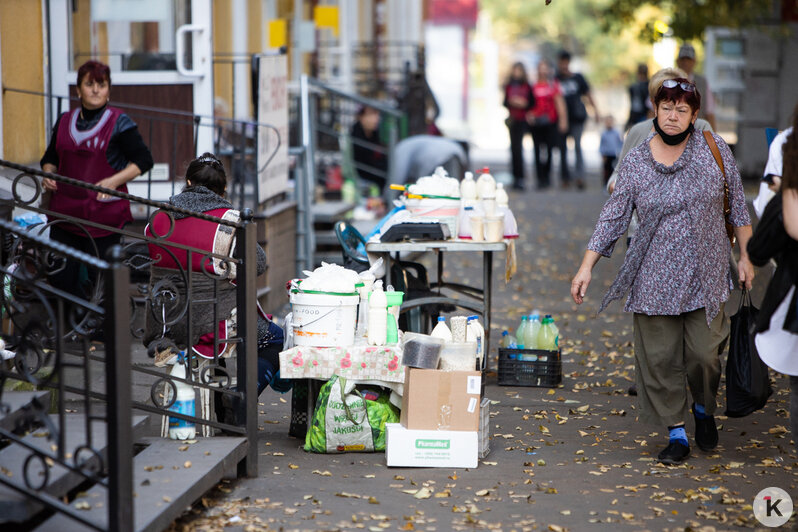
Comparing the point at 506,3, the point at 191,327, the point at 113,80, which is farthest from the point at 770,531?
the point at 506,3

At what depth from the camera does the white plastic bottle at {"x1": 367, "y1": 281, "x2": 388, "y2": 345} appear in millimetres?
5766

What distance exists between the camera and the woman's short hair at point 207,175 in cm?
571

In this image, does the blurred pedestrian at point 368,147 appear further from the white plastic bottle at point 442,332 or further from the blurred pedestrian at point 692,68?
the white plastic bottle at point 442,332

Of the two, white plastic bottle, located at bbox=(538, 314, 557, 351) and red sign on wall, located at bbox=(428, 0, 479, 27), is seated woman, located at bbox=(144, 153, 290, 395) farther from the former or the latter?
red sign on wall, located at bbox=(428, 0, 479, 27)

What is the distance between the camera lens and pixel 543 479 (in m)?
5.46

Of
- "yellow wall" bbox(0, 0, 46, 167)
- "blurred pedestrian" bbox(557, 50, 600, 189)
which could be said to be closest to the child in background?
"blurred pedestrian" bbox(557, 50, 600, 189)

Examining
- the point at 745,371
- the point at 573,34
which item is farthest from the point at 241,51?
the point at 573,34

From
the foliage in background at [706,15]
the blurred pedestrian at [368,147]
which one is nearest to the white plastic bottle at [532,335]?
the blurred pedestrian at [368,147]

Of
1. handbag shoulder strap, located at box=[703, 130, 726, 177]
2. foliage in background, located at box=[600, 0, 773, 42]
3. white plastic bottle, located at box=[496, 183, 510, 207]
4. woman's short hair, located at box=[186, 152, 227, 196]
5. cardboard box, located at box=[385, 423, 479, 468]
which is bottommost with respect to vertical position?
cardboard box, located at box=[385, 423, 479, 468]

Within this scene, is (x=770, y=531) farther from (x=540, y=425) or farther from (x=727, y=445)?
(x=540, y=425)

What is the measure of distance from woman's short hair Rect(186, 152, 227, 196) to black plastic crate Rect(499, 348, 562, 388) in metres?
2.47

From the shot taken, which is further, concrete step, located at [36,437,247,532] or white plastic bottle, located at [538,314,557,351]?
white plastic bottle, located at [538,314,557,351]

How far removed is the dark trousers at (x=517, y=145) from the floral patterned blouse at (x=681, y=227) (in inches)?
505

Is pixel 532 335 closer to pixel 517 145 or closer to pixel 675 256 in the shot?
Result: pixel 675 256
